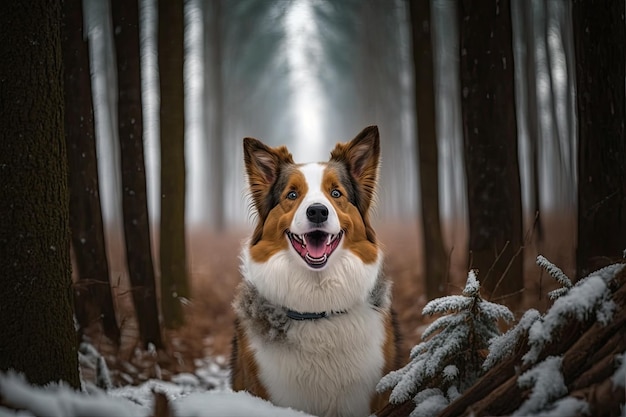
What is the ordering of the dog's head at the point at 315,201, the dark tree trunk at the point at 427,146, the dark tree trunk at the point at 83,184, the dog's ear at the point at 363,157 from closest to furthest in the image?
the dog's head at the point at 315,201, the dog's ear at the point at 363,157, the dark tree trunk at the point at 83,184, the dark tree trunk at the point at 427,146

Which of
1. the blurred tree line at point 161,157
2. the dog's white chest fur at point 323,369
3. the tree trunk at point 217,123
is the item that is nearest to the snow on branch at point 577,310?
the dog's white chest fur at point 323,369

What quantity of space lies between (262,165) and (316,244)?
2.92ft

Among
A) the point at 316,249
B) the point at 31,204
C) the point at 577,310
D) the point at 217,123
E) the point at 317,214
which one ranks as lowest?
the point at 577,310

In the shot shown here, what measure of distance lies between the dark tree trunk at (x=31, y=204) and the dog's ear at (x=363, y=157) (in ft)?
6.52

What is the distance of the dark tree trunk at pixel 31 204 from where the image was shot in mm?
2814

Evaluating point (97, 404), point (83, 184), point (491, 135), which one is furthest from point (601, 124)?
point (83, 184)

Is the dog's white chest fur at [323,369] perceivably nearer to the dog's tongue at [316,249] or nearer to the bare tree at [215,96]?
the dog's tongue at [316,249]

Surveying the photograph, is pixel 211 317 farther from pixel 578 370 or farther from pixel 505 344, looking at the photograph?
pixel 578 370

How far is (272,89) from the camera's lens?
80.7 ft

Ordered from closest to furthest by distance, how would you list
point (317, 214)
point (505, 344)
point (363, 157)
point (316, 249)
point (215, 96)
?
point (505, 344), point (317, 214), point (316, 249), point (363, 157), point (215, 96)

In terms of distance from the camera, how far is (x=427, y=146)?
734cm

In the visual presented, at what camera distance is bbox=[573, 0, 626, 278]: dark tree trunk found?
400 centimetres

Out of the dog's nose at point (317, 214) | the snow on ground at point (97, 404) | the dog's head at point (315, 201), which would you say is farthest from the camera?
the dog's head at point (315, 201)

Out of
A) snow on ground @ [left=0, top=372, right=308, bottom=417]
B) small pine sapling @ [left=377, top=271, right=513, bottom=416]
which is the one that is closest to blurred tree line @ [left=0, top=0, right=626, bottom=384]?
snow on ground @ [left=0, top=372, right=308, bottom=417]
